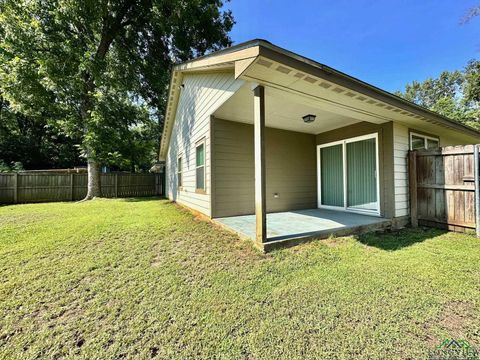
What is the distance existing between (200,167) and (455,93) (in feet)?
111

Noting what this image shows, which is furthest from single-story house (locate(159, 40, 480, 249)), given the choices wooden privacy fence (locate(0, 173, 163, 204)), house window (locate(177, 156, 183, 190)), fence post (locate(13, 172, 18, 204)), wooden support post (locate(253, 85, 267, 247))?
fence post (locate(13, 172, 18, 204))

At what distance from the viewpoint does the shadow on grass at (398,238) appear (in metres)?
3.64

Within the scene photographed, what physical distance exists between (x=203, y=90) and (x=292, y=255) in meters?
4.46

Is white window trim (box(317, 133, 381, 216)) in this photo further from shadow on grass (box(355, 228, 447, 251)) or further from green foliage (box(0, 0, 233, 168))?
green foliage (box(0, 0, 233, 168))

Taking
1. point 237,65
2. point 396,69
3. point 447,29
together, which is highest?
point 396,69

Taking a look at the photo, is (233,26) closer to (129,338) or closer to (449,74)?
(129,338)

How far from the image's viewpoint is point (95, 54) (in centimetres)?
1048

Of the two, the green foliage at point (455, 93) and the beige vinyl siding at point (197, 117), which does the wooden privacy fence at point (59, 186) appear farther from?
the green foliage at point (455, 93)

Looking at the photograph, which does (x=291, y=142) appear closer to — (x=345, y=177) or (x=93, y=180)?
(x=345, y=177)

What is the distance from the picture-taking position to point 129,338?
5.46 ft

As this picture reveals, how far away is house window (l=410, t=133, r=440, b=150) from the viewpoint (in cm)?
538

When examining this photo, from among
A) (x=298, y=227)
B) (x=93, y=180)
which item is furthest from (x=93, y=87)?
(x=298, y=227)

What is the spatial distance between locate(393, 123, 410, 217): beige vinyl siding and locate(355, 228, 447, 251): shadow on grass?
0.53 metres

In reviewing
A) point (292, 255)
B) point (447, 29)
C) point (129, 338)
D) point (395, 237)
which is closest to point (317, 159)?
point (395, 237)
